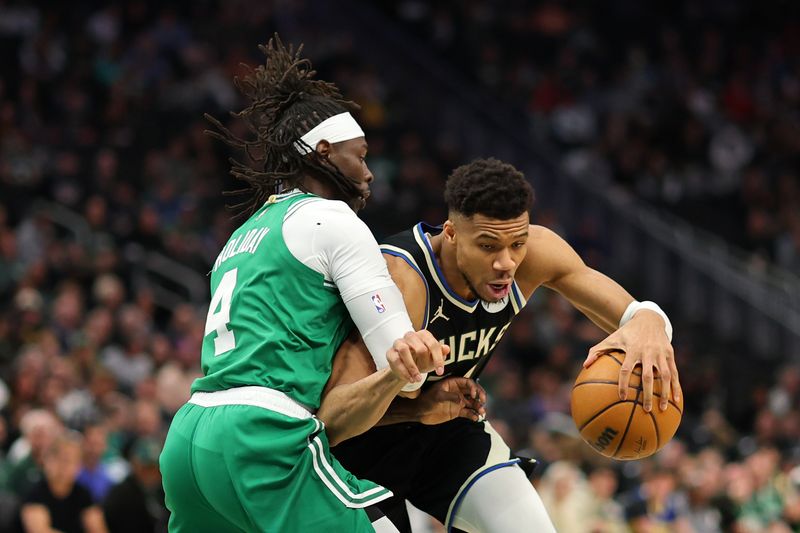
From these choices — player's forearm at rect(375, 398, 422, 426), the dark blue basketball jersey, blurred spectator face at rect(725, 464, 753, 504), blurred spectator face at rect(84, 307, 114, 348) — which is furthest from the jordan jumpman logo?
Result: blurred spectator face at rect(725, 464, 753, 504)

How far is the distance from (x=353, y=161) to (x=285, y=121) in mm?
306

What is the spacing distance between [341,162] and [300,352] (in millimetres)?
741

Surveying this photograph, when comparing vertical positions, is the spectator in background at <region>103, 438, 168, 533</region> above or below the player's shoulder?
below

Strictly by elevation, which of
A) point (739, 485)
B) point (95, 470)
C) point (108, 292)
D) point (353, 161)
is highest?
point (353, 161)

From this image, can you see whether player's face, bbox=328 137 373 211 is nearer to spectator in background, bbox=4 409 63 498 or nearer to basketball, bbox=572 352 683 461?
basketball, bbox=572 352 683 461

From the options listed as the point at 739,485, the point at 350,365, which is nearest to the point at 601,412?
the point at 350,365

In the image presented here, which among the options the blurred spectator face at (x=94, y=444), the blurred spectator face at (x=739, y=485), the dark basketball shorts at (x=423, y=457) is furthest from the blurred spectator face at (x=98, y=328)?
the dark basketball shorts at (x=423, y=457)

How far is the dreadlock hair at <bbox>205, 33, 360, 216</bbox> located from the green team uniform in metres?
0.30

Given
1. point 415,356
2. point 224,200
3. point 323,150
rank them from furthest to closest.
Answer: point 224,200 < point 323,150 < point 415,356

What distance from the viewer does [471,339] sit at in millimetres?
4828

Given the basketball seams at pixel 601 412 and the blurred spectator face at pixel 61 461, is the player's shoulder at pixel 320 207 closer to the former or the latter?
the basketball seams at pixel 601 412

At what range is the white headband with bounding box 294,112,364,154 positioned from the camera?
4449 mm

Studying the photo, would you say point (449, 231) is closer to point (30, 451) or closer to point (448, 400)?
point (448, 400)

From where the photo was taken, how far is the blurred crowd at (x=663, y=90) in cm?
1720
